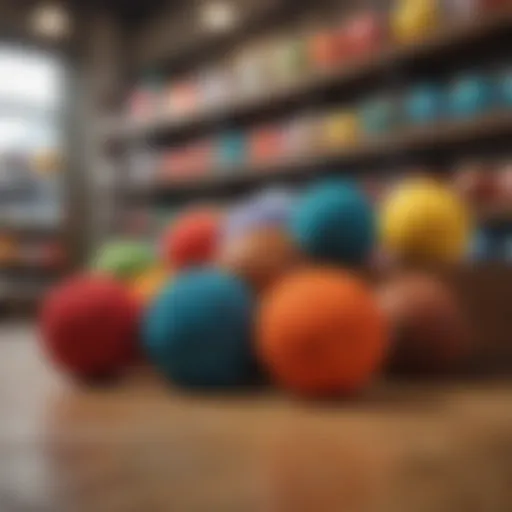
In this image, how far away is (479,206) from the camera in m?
2.27

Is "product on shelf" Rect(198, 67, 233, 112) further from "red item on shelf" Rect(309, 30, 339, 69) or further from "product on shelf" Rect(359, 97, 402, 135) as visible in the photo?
"product on shelf" Rect(359, 97, 402, 135)

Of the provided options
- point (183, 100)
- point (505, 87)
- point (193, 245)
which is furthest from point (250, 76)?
point (193, 245)

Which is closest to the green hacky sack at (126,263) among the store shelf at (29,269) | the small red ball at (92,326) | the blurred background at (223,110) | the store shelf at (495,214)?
the small red ball at (92,326)

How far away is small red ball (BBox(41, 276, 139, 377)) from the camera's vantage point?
1.37 m

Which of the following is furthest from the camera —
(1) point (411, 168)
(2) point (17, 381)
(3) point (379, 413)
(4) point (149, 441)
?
(1) point (411, 168)

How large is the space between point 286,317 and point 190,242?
1.91ft

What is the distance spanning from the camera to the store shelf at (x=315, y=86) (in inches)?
91.5

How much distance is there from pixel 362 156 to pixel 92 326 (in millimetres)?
1567

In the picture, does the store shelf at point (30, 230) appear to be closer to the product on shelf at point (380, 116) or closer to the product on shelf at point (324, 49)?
the product on shelf at point (324, 49)

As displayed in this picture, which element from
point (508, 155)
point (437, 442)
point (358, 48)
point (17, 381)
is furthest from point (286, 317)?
point (358, 48)

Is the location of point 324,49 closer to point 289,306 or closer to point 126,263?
point 126,263

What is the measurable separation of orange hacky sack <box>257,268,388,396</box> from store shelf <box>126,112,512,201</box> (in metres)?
1.22

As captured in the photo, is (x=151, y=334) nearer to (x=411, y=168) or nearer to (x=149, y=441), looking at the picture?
(x=149, y=441)

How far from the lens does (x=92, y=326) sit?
4.49 feet
